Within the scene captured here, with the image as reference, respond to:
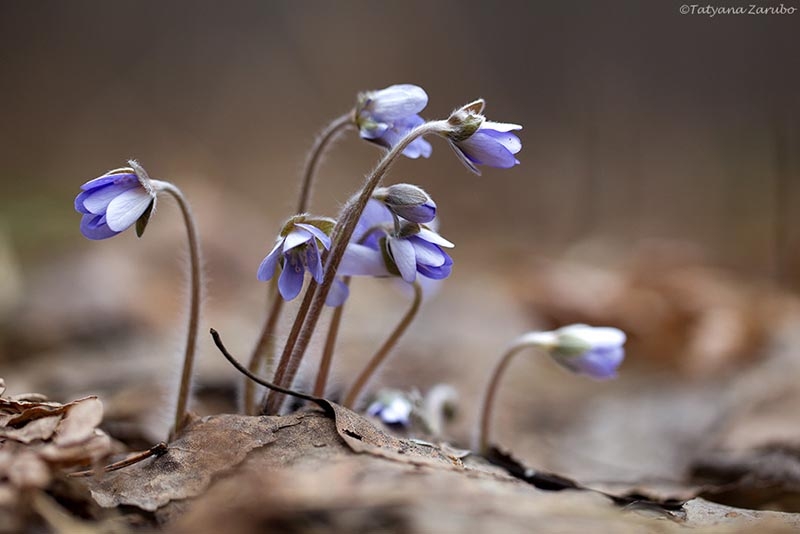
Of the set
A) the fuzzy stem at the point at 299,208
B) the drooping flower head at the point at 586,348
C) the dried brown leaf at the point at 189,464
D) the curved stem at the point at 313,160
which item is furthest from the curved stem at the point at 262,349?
the drooping flower head at the point at 586,348

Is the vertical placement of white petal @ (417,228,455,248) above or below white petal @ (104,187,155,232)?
above

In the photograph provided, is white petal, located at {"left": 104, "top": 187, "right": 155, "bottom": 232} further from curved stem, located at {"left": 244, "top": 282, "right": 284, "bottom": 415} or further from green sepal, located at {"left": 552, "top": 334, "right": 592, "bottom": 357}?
green sepal, located at {"left": 552, "top": 334, "right": 592, "bottom": 357}

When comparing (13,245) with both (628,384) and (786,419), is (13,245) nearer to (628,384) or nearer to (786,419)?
(628,384)

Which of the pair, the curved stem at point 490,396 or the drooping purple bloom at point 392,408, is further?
the curved stem at point 490,396

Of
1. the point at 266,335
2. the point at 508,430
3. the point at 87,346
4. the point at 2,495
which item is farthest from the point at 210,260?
the point at 2,495

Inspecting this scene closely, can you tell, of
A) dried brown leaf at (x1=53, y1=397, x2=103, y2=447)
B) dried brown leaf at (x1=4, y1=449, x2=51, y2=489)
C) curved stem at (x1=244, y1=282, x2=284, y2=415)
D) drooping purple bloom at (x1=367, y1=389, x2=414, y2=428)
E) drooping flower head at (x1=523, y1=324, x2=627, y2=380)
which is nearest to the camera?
dried brown leaf at (x1=4, y1=449, x2=51, y2=489)

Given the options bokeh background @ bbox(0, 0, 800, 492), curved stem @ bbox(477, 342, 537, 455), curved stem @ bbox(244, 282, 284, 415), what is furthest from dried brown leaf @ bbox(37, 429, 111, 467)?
bokeh background @ bbox(0, 0, 800, 492)

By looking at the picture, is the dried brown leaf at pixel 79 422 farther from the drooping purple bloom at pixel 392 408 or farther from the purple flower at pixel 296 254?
the drooping purple bloom at pixel 392 408
